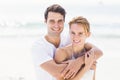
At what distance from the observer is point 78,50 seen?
148 cm

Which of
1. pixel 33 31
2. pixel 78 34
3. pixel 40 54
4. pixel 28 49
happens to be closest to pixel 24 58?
pixel 28 49

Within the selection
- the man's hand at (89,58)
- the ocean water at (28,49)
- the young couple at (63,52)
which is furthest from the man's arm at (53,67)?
the ocean water at (28,49)

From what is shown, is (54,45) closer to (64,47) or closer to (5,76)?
(64,47)

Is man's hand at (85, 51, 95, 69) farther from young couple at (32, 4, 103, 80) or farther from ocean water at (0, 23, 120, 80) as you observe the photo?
ocean water at (0, 23, 120, 80)

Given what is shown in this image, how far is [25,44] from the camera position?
5.84 ft

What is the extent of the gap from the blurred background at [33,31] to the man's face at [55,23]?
0.20 metres

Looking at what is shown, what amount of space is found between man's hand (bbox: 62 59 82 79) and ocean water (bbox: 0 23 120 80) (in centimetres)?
26

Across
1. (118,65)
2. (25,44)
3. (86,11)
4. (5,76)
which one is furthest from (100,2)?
(5,76)

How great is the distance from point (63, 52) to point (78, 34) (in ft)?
0.36

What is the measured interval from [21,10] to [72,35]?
51 centimetres

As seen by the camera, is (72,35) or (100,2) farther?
(100,2)

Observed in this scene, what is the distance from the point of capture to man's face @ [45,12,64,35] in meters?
1.47

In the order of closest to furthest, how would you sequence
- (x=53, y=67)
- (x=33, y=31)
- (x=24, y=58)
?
(x=53, y=67), (x=24, y=58), (x=33, y=31)

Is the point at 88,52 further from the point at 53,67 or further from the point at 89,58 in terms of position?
the point at 53,67
